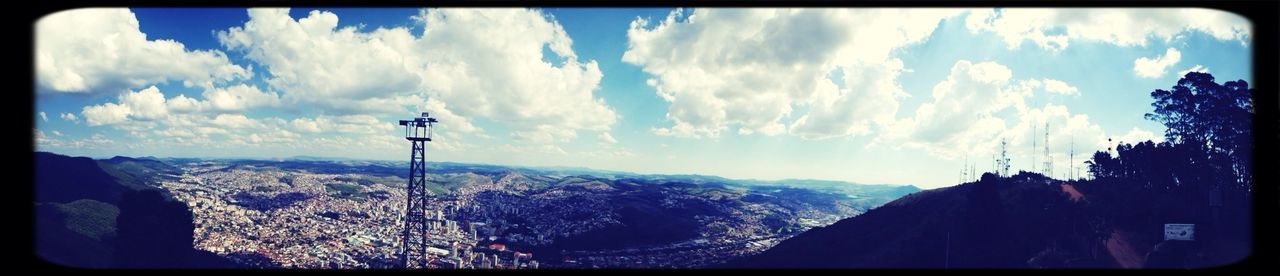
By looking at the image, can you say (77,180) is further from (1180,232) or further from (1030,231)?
(1180,232)

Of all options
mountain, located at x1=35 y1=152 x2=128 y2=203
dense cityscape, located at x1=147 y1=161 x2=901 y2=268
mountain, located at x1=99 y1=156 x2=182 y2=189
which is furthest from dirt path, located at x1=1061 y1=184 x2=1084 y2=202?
mountain, located at x1=99 y1=156 x2=182 y2=189

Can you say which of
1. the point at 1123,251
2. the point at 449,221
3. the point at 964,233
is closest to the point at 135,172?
the point at 449,221

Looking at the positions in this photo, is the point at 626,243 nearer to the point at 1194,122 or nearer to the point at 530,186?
the point at 1194,122

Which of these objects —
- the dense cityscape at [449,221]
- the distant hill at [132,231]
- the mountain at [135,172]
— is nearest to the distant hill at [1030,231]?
the dense cityscape at [449,221]

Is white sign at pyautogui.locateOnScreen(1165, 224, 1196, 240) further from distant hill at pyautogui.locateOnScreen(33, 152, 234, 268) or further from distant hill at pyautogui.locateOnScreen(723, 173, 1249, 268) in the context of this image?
distant hill at pyautogui.locateOnScreen(33, 152, 234, 268)

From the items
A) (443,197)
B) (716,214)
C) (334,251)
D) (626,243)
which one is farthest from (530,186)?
(334,251)

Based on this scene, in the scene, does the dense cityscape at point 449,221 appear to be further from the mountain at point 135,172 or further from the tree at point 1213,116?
the tree at point 1213,116
